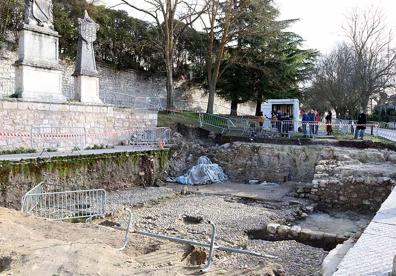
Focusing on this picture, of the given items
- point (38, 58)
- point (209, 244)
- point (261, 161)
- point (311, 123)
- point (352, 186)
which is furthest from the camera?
point (311, 123)

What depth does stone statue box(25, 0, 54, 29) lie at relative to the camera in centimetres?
1398

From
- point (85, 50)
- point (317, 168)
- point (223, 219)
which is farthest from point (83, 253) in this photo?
point (85, 50)

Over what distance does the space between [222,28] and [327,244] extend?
2040cm

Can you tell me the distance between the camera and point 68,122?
1463 centimetres

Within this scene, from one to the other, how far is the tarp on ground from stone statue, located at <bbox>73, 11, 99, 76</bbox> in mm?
5799

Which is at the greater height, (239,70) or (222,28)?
(222,28)

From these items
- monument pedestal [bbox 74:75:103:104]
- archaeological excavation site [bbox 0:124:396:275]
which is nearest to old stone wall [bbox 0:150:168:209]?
archaeological excavation site [bbox 0:124:396:275]

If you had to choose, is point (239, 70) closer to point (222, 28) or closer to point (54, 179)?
point (222, 28)

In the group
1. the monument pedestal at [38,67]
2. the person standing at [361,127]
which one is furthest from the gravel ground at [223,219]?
the person standing at [361,127]

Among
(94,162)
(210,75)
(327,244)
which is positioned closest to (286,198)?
(327,244)

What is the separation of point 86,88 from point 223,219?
8.66 meters

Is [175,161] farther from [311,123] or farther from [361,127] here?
[361,127]

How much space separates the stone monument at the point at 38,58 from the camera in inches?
529

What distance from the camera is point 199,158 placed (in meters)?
17.5
